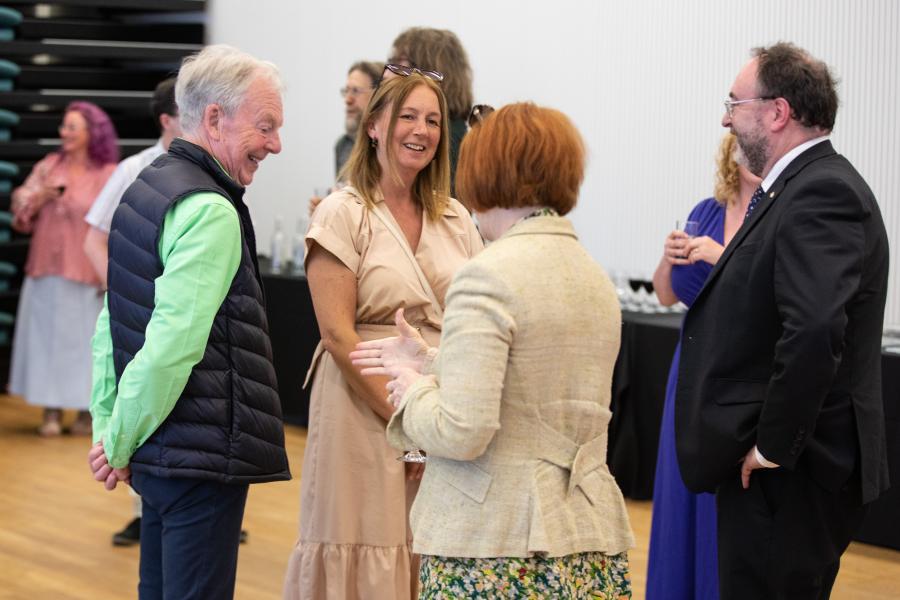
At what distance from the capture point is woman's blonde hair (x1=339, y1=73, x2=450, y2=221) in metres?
3.12

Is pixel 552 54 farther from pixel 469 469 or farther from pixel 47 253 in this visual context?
pixel 469 469

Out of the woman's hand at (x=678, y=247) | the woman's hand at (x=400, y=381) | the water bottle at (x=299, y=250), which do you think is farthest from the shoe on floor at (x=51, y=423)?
the woman's hand at (x=400, y=381)

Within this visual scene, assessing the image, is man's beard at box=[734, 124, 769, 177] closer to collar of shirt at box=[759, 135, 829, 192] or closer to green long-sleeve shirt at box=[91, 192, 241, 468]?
collar of shirt at box=[759, 135, 829, 192]

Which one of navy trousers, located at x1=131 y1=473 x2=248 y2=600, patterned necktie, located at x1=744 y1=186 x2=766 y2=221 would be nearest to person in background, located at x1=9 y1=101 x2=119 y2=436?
navy trousers, located at x1=131 y1=473 x2=248 y2=600

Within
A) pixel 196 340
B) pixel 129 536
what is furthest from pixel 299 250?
pixel 196 340

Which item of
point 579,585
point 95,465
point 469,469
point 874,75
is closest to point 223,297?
point 95,465

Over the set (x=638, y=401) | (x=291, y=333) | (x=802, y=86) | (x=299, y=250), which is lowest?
(x=291, y=333)

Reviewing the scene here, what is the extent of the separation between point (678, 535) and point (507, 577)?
1.58 m

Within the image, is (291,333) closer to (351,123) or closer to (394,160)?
(351,123)

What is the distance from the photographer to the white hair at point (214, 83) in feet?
8.74

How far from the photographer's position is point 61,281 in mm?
7293

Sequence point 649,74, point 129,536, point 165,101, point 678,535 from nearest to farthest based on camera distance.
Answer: point 678,535 → point 165,101 → point 129,536 → point 649,74

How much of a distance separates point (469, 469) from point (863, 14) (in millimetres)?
4268

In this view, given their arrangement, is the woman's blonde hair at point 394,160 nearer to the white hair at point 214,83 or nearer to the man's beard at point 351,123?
the white hair at point 214,83
